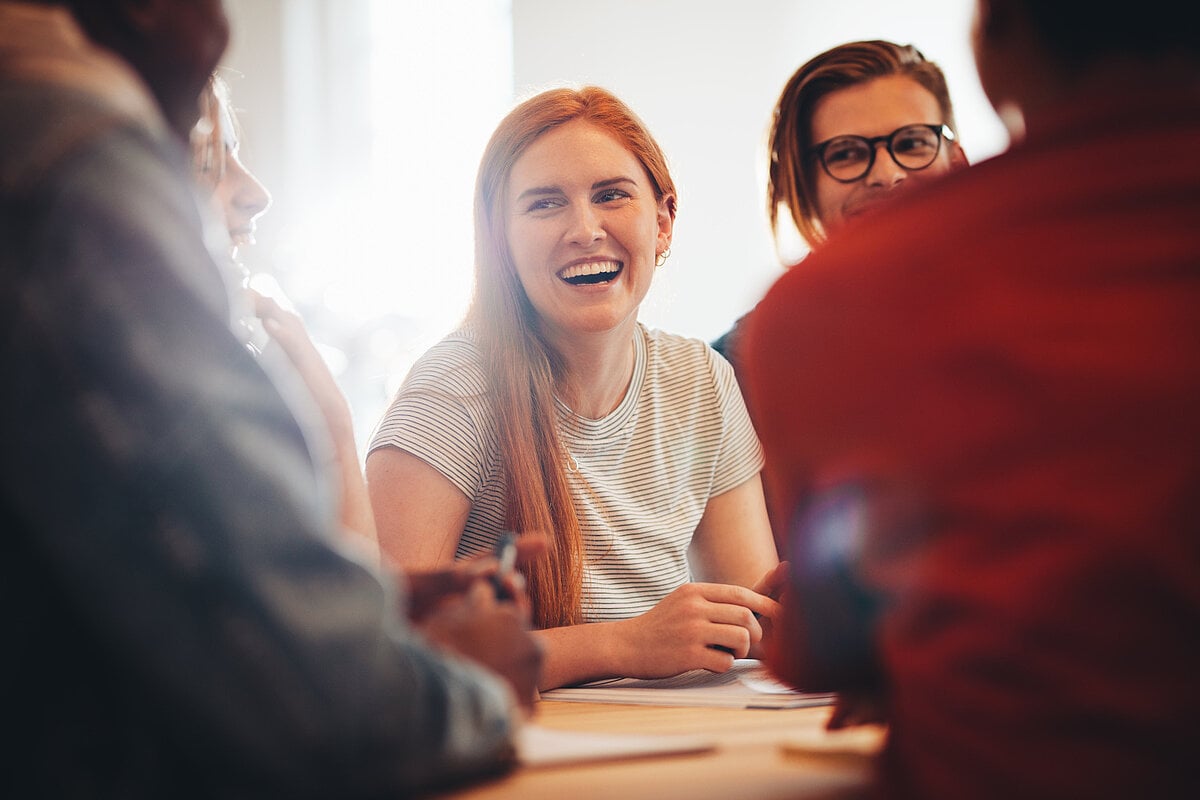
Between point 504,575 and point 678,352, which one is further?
point 678,352

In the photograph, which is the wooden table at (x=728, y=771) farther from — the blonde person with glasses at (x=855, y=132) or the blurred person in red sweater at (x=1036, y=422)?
the blonde person with glasses at (x=855, y=132)

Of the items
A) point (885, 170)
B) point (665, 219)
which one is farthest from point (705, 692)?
point (885, 170)

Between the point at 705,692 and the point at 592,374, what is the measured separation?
2.31 feet

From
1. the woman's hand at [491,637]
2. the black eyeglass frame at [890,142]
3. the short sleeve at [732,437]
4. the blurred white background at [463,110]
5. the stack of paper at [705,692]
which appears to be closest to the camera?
the woman's hand at [491,637]

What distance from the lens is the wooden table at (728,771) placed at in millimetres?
694

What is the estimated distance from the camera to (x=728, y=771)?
2.47 ft

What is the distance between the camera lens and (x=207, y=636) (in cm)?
50

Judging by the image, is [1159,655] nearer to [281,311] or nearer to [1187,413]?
[1187,413]

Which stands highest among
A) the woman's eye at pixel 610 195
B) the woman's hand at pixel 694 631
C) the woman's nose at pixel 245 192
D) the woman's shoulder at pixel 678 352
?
the woman's eye at pixel 610 195

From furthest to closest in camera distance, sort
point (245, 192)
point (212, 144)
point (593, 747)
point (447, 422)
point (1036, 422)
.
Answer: point (447, 422) < point (245, 192) < point (212, 144) < point (593, 747) < point (1036, 422)

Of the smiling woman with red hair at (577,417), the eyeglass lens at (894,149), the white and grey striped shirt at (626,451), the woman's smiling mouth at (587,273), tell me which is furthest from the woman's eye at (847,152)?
the woman's smiling mouth at (587,273)

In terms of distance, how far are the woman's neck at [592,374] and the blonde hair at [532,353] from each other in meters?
0.02

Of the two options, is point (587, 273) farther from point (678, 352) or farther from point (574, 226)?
point (678, 352)

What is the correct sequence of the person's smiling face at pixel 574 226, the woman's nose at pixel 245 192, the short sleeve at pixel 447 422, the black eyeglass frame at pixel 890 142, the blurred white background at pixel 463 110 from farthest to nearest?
the blurred white background at pixel 463 110
the black eyeglass frame at pixel 890 142
the person's smiling face at pixel 574 226
the short sleeve at pixel 447 422
the woman's nose at pixel 245 192
